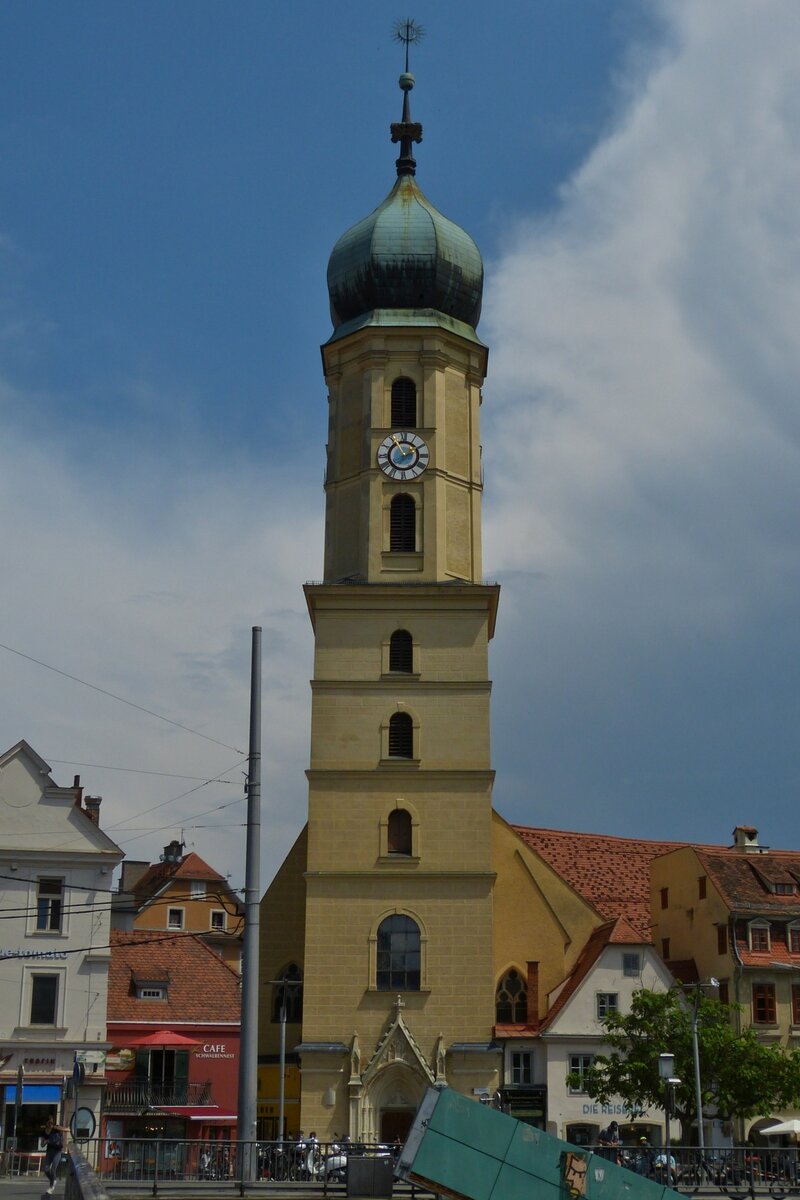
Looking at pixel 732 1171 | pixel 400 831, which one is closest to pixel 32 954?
pixel 400 831

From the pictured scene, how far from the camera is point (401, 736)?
53.2 meters

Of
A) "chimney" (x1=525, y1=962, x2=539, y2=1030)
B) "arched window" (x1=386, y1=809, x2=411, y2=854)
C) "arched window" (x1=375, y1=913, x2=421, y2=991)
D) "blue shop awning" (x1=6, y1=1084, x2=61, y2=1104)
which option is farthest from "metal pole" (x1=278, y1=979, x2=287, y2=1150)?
"chimney" (x1=525, y1=962, x2=539, y2=1030)

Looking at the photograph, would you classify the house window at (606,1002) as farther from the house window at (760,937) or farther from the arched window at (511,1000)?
the house window at (760,937)

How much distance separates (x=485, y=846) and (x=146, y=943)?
451 inches

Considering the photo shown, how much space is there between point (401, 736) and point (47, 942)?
1258cm

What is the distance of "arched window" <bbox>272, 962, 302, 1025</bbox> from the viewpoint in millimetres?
55156

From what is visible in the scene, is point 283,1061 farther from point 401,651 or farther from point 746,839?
point 746,839

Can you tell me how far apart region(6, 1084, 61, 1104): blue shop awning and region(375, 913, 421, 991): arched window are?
1011 centimetres

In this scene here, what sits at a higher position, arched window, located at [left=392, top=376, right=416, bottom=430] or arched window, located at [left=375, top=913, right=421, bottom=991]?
arched window, located at [left=392, top=376, right=416, bottom=430]

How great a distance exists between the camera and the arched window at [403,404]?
185 feet

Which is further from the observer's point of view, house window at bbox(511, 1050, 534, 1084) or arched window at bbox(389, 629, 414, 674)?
house window at bbox(511, 1050, 534, 1084)

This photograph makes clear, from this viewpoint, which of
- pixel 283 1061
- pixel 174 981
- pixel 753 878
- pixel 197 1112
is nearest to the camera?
pixel 197 1112

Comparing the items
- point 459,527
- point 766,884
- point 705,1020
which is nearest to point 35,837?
point 459,527

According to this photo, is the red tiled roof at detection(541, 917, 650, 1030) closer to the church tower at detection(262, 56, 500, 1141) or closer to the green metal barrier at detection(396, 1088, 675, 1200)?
the church tower at detection(262, 56, 500, 1141)
